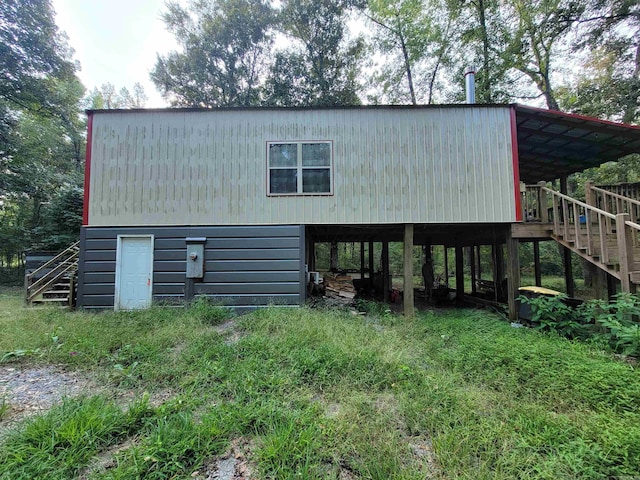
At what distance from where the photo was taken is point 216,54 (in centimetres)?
1681

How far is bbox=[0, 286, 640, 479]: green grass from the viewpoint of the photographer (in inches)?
76.0

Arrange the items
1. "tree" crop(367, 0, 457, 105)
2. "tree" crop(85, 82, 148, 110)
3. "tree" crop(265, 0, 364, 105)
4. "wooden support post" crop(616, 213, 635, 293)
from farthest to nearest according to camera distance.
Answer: "tree" crop(85, 82, 148, 110)
"tree" crop(265, 0, 364, 105)
"tree" crop(367, 0, 457, 105)
"wooden support post" crop(616, 213, 635, 293)

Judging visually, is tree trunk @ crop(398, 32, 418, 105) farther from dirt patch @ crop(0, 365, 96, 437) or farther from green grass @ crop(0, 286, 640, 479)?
dirt patch @ crop(0, 365, 96, 437)

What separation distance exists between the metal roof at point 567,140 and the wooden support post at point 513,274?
267 cm

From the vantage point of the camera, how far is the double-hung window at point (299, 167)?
636 cm

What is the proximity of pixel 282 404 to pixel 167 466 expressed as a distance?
98 centimetres

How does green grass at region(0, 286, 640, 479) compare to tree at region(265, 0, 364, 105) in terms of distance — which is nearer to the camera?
green grass at region(0, 286, 640, 479)

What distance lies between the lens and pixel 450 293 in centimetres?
1098

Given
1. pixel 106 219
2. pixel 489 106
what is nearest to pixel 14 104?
pixel 106 219

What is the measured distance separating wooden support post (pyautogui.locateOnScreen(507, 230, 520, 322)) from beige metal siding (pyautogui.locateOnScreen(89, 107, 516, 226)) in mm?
657

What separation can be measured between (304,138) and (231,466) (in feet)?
19.5

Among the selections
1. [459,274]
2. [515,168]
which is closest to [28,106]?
[515,168]

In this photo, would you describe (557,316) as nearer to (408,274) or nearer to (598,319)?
(598,319)

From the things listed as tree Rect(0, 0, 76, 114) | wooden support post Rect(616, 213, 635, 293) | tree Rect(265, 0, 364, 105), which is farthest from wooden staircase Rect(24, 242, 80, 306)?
tree Rect(265, 0, 364, 105)
